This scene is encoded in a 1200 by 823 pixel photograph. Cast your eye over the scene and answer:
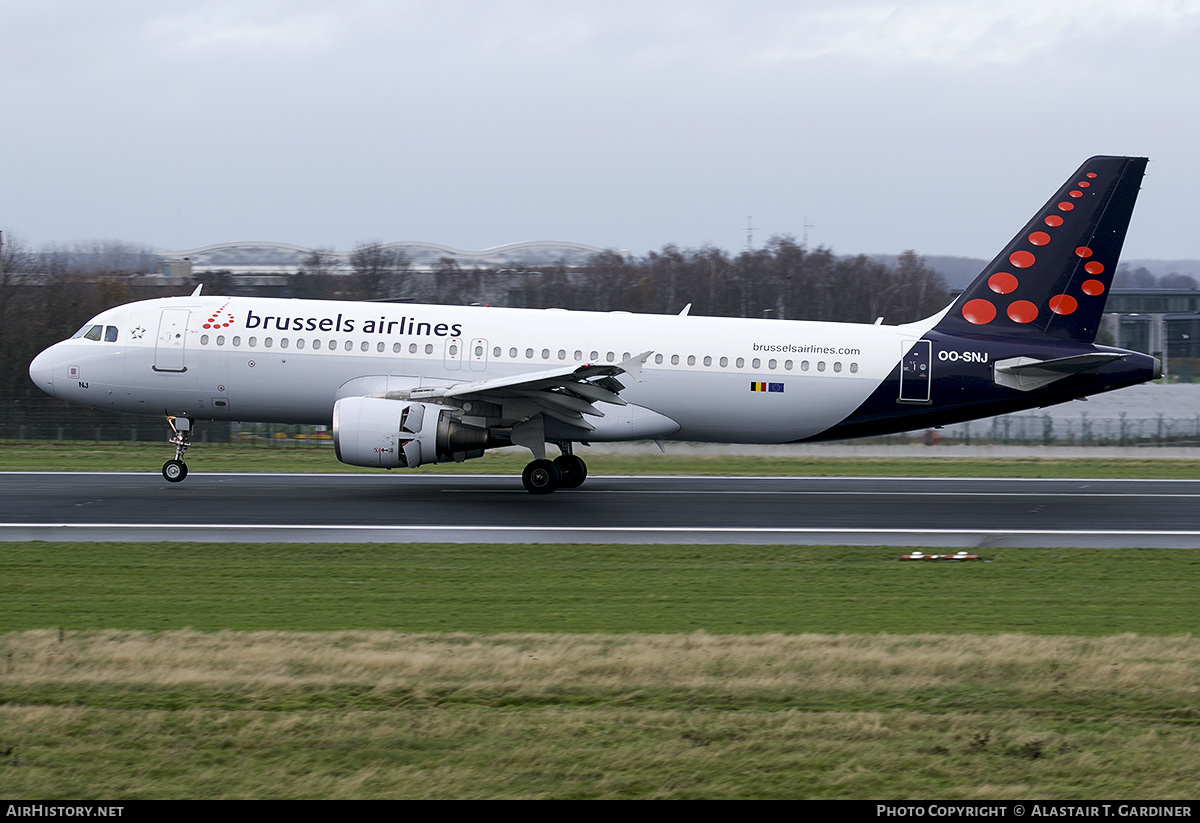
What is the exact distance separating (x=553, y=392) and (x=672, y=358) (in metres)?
3.02

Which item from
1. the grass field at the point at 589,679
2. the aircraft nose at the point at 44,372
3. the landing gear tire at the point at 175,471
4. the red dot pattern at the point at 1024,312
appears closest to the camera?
the grass field at the point at 589,679

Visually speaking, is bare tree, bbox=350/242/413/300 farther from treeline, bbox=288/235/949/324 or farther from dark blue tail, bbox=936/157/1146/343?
dark blue tail, bbox=936/157/1146/343

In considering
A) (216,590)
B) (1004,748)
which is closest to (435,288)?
(216,590)

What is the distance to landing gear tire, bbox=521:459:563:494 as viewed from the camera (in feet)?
78.8

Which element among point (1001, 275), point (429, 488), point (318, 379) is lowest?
point (429, 488)

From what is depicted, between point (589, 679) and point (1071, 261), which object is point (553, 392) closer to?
point (1071, 261)

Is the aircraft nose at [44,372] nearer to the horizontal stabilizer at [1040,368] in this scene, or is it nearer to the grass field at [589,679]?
the grass field at [589,679]

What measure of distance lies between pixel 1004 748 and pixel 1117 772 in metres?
0.74

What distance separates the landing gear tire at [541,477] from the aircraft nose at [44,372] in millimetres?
10857

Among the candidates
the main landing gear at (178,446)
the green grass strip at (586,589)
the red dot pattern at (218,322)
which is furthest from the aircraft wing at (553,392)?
the main landing gear at (178,446)

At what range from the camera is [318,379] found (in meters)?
24.3

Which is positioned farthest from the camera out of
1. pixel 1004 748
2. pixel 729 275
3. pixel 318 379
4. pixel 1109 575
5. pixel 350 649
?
pixel 729 275

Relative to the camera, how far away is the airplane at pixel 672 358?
79.8 ft

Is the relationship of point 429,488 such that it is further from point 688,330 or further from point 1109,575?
point 1109,575
